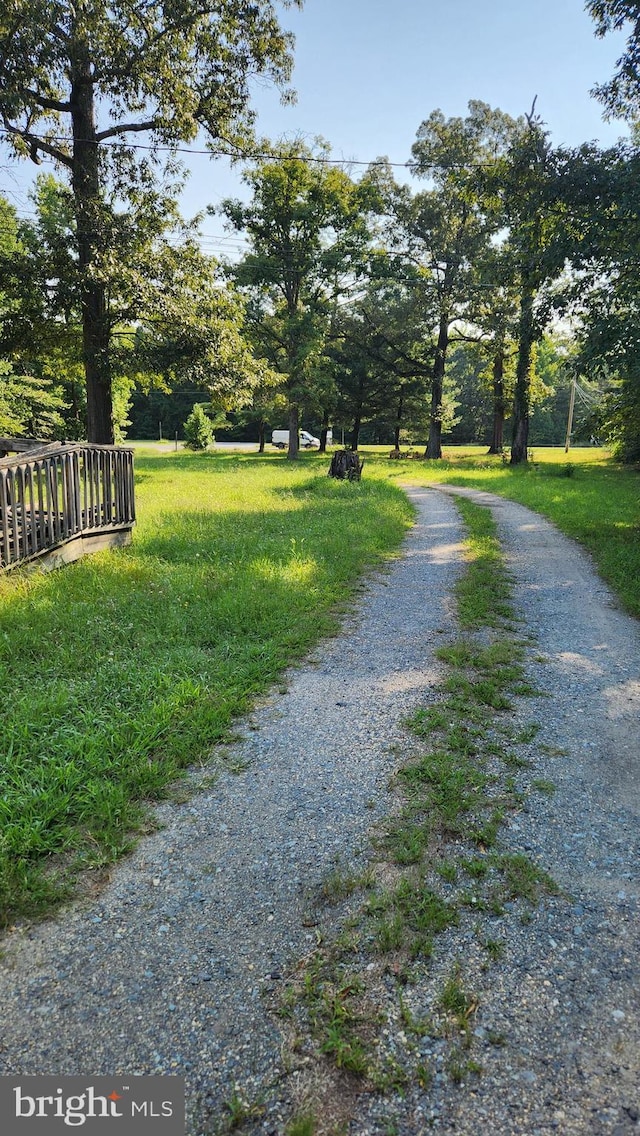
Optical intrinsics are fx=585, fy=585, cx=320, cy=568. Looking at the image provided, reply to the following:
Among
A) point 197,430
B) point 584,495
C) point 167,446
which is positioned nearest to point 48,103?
point 584,495

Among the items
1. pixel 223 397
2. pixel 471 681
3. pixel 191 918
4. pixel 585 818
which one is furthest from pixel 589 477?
pixel 191 918

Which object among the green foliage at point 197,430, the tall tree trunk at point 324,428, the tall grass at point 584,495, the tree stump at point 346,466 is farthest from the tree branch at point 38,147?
the green foliage at point 197,430

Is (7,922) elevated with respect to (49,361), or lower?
lower

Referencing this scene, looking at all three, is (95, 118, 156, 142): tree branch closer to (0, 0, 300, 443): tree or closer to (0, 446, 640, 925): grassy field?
(0, 0, 300, 443): tree

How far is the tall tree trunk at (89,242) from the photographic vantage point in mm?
11602

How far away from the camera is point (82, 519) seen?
7.21m

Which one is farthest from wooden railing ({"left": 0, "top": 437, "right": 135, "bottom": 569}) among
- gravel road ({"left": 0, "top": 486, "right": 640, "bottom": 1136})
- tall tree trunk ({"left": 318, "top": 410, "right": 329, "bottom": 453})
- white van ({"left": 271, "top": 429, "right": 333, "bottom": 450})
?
white van ({"left": 271, "top": 429, "right": 333, "bottom": 450})

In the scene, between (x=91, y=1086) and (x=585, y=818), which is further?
(x=585, y=818)

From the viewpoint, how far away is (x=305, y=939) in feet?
6.77

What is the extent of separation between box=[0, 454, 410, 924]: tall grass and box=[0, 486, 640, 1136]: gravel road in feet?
0.77

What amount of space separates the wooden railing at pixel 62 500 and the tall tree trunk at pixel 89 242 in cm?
564

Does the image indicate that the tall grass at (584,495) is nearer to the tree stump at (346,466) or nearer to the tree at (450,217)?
the tree stump at (346,466)

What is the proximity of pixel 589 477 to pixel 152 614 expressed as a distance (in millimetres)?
19056

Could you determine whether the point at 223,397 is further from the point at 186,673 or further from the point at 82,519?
the point at 186,673
